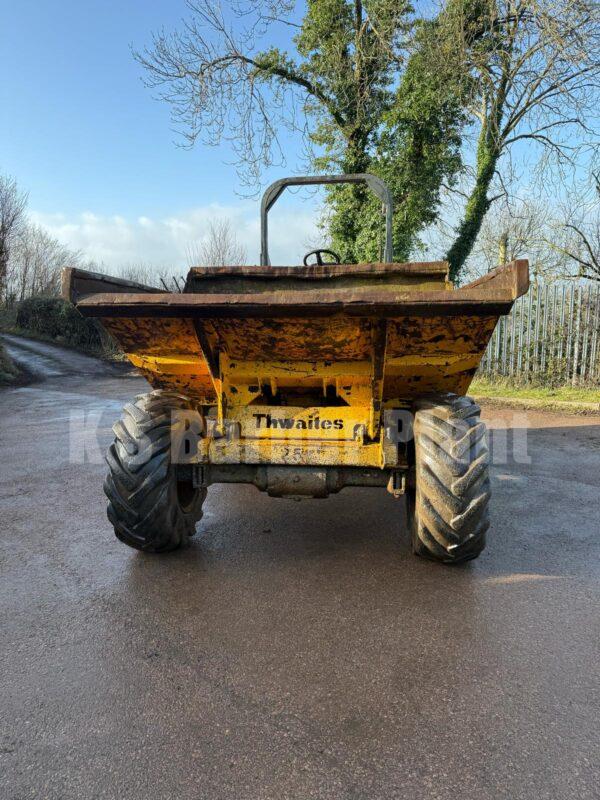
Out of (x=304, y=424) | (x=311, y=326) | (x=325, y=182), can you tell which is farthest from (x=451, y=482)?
(x=325, y=182)

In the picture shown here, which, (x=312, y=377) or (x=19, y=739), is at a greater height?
(x=312, y=377)

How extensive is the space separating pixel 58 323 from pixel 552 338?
19736mm

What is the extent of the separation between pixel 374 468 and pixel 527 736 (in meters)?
1.52

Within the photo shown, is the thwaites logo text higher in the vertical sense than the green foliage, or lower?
lower

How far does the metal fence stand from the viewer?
1062 cm

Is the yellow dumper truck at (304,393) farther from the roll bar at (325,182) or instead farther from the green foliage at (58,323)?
the green foliage at (58,323)

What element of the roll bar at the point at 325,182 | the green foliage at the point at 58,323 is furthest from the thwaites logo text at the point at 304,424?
the green foliage at the point at 58,323

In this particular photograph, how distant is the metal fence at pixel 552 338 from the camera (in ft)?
34.9

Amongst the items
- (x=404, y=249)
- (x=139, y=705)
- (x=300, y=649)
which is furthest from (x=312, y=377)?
(x=404, y=249)

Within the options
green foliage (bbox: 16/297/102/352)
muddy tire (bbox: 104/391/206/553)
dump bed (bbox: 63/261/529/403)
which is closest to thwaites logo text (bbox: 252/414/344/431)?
dump bed (bbox: 63/261/529/403)

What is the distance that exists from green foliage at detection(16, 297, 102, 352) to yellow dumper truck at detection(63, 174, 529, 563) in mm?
18400

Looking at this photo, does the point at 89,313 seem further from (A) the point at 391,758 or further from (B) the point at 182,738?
(A) the point at 391,758

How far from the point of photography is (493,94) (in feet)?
40.9

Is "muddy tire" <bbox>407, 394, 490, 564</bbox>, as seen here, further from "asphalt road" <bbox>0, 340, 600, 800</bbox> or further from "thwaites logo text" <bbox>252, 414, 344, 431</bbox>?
"thwaites logo text" <bbox>252, 414, 344, 431</bbox>
